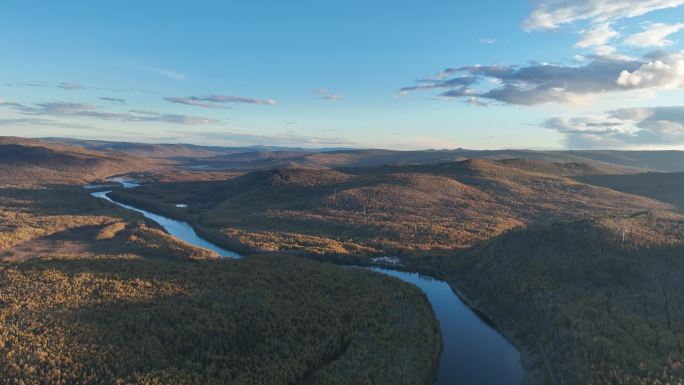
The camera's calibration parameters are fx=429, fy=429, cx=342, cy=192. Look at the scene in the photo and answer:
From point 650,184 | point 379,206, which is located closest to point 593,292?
point 379,206

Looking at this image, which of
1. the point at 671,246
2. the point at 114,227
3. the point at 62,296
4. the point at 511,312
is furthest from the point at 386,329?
the point at 114,227

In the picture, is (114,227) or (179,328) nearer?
(179,328)

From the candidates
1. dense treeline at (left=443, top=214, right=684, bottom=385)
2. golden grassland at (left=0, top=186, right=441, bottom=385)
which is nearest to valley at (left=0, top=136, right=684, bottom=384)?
dense treeline at (left=443, top=214, right=684, bottom=385)

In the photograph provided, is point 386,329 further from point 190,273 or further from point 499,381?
point 190,273

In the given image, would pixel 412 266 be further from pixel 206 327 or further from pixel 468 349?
pixel 206 327

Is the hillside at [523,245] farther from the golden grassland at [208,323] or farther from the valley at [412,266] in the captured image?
the golden grassland at [208,323]

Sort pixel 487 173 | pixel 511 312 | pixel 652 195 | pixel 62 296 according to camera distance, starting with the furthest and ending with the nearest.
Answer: pixel 487 173, pixel 652 195, pixel 511 312, pixel 62 296

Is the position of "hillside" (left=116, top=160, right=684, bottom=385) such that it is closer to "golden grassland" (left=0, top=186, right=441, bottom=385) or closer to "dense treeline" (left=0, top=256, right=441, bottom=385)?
"dense treeline" (left=0, top=256, right=441, bottom=385)
